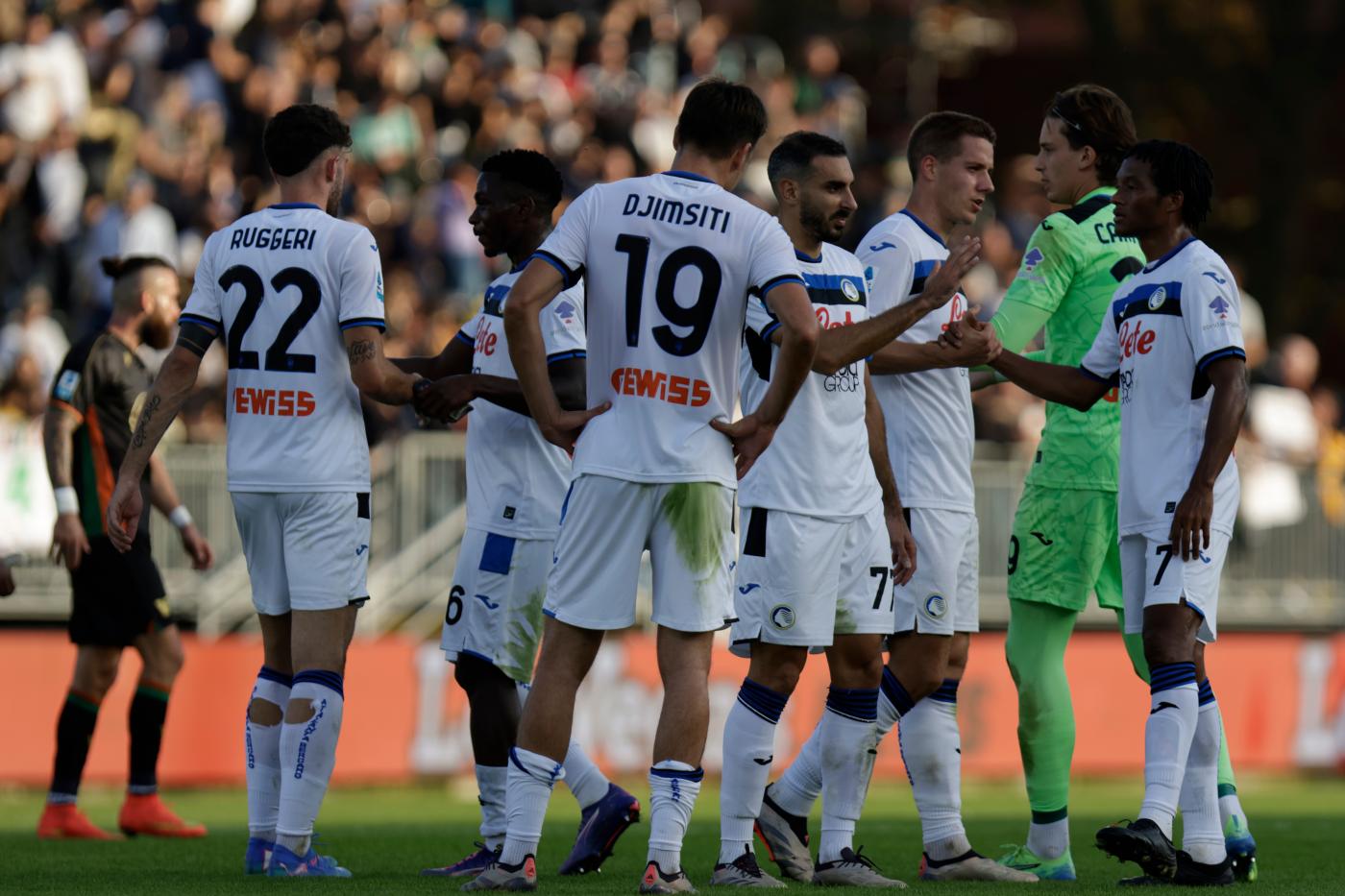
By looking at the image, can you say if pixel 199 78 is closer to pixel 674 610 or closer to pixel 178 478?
pixel 178 478

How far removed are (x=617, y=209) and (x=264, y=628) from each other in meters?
2.33

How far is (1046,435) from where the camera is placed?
8.87m

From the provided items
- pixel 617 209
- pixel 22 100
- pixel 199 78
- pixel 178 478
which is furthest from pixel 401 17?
pixel 617 209

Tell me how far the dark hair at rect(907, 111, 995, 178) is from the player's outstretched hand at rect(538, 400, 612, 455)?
2013mm

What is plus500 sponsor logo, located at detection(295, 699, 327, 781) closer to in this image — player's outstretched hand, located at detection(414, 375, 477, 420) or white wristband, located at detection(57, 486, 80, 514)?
player's outstretched hand, located at detection(414, 375, 477, 420)

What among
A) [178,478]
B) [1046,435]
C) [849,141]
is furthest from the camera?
[849,141]

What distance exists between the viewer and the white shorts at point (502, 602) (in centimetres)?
873

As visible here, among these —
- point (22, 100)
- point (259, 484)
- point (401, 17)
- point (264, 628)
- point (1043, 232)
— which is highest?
point (401, 17)

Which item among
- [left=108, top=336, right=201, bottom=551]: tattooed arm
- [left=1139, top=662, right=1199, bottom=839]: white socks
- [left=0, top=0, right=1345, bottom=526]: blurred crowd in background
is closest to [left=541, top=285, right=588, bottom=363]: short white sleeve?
[left=108, top=336, right=201, bottom=551]: tattooed arm

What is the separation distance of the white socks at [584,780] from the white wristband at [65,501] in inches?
125

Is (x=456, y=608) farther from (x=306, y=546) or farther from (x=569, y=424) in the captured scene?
(x=569, y=424)

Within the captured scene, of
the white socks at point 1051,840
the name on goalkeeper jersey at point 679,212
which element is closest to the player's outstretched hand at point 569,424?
the name on goalkeeper jersey at point 679,212

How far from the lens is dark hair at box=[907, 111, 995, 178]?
8.62 m

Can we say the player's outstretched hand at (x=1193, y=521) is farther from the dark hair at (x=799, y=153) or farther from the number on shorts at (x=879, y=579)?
the dark hair at (x=799, y=153)
